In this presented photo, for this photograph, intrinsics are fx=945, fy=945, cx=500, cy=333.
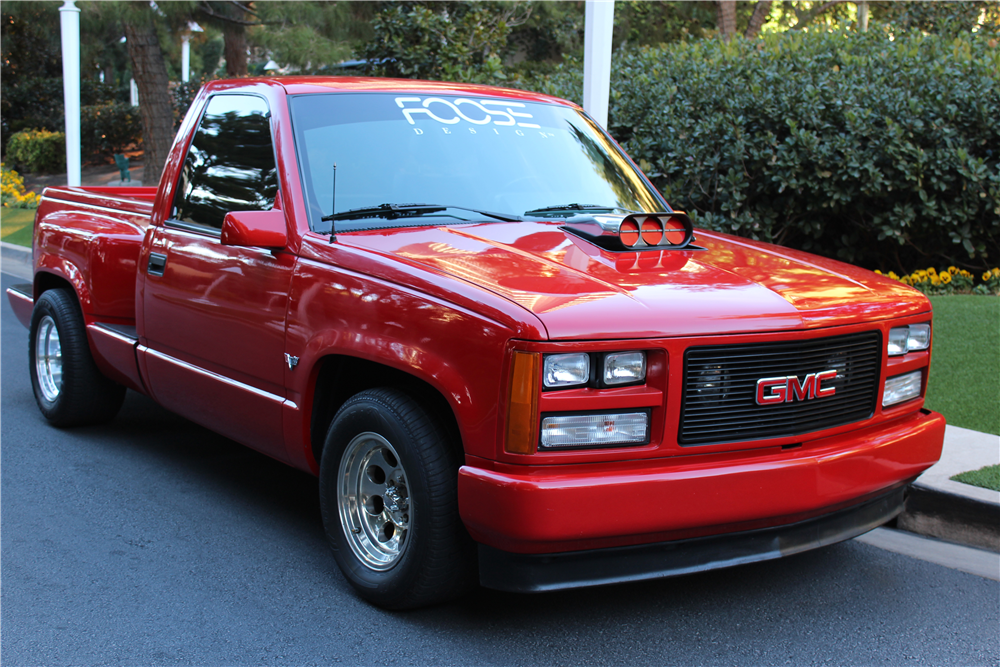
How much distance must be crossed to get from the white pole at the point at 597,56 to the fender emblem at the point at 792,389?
3.51m

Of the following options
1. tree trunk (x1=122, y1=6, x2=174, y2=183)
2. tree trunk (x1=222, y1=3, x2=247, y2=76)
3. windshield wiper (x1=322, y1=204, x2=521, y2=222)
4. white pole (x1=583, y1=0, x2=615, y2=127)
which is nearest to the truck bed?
windshield wiper (x1=322, y1=204, x2=521, y2=222)

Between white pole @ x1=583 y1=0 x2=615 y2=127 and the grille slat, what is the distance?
3.45 m

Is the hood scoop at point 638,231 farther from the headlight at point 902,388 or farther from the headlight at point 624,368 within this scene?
the headlight at point 902,388

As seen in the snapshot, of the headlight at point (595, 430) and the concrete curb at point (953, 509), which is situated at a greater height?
the headlight at point (595, 430)

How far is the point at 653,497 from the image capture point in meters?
2.84

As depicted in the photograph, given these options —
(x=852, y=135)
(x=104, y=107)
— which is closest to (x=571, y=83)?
(x=852, y=135)

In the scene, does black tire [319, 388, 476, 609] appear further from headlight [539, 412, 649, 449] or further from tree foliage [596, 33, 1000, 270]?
tree foliage [596, 33, 1000, 270]

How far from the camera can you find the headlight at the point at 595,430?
2.81m

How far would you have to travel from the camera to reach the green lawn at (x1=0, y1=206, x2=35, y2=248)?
1490 centimetres

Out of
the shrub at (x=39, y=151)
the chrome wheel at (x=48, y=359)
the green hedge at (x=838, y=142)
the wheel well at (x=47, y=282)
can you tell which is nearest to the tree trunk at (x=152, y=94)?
the green hedge at (x=838, y=142)

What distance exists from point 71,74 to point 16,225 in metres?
3.21

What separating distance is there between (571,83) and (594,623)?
8.05m

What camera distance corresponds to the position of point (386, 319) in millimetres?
3207

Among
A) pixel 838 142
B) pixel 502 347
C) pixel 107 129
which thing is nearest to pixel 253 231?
pixel 502 347
